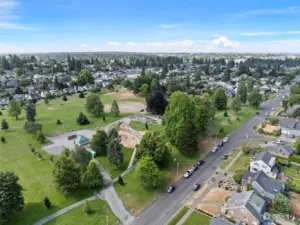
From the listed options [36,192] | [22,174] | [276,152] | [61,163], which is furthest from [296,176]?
[22,174]

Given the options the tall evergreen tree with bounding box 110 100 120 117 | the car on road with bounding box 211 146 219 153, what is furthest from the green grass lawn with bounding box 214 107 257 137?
the tall evergreen tree with bounding box 110 100 120 117

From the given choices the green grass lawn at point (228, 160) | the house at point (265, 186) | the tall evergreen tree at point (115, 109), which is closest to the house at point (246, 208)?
the house at point (265, 186)

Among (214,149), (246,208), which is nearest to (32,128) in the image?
(214,149)

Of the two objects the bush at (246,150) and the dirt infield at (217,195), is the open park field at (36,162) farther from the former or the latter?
the bush at (246,150)

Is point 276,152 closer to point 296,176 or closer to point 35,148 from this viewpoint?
point 296,176

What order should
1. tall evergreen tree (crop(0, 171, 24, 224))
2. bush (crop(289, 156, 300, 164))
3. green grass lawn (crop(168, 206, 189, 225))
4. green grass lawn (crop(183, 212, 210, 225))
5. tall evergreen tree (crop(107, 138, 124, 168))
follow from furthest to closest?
1. bush (crop(289, 156, 300, 164))
2. tall evergreen tree (crop(107, 138, 124, 168))
3. green grass lawn (crop(168, 206, 189, 225))
4. green grass lawn (crop(183, 212, 210, 225))
5. tall evergreen tree (crop(0, 171, 24, 224))

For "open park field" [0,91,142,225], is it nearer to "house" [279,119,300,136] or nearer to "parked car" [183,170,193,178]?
"parked car" [183,170,193,178]

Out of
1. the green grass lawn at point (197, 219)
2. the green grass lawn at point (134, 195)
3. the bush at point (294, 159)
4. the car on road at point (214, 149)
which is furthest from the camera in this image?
the car on road at point (214, 149)
